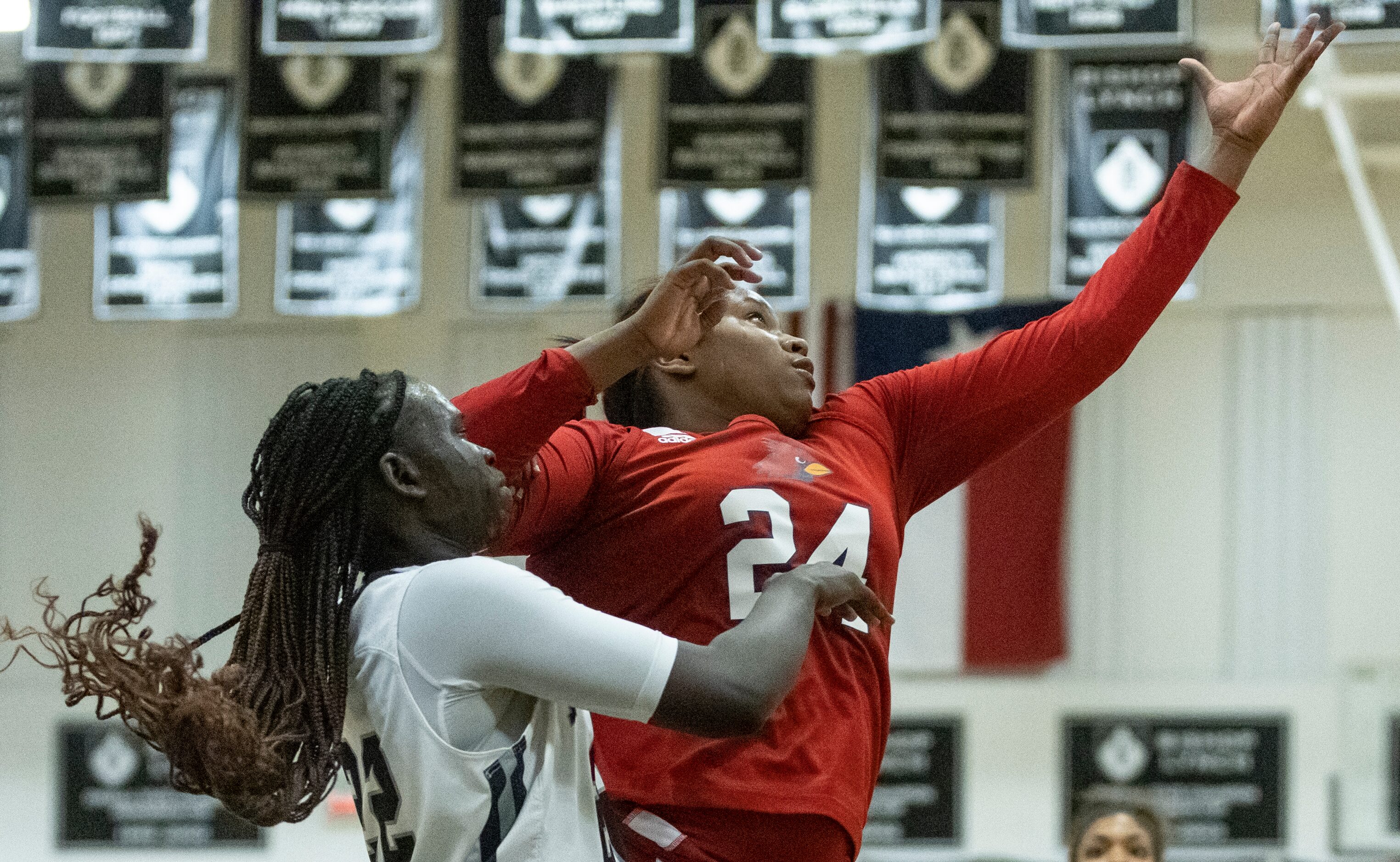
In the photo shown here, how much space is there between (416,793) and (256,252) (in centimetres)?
946

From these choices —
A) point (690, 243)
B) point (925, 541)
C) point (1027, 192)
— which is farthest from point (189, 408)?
point (1027, 192)

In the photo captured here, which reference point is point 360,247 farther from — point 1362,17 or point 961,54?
point 1362,17

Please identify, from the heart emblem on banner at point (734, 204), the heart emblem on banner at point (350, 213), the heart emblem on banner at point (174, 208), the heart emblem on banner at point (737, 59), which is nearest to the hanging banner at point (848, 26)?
the heart emblem on banner at point (737, 59)

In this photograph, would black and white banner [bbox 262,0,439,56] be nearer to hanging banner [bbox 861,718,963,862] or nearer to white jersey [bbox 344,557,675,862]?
hanging banner [bbox 861,718,963,862]

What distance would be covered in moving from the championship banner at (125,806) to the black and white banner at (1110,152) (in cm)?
616

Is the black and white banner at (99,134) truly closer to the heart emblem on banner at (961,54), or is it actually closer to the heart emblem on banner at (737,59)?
the heart emblem on banner at (737,59)

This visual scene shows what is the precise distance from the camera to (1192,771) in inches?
382

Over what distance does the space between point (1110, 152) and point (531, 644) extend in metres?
7.29

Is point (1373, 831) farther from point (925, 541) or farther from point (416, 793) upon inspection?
point (416, 793)

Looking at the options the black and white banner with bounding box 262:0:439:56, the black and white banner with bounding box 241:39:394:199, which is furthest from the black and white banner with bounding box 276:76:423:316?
the black and white banner with bounding box 262:0:439:56

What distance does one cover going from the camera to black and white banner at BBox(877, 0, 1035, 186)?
Result: 852cm

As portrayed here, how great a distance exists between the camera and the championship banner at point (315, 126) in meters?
8.79

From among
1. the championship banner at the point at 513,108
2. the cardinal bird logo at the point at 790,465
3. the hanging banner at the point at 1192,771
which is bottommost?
the hanging banner at the point at 1192,771

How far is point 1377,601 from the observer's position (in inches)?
386
